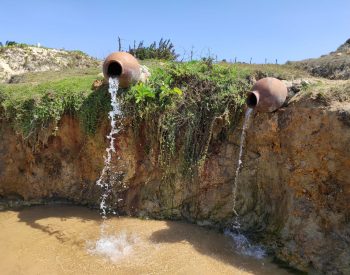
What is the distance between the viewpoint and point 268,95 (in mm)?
5629

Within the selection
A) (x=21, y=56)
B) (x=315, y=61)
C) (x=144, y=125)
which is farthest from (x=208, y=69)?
(x=21, y=56)

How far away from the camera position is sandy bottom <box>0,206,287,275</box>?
493 cm

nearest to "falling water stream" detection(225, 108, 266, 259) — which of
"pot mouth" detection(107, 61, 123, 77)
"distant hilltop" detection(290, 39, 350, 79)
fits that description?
"pot mouth" detection(107, 61, 123, 77)

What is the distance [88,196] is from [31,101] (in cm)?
201

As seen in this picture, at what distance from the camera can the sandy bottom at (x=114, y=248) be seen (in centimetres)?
493

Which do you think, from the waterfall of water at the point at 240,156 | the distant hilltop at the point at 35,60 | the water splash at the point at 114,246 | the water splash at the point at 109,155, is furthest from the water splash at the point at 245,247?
the distant hilltop at the point at 35,60

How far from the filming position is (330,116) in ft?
16.8

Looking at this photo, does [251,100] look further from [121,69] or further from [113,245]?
[113,245]

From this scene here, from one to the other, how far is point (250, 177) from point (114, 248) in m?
2.19

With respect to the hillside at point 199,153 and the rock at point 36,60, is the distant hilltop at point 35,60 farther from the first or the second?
the hillside at point 199,153

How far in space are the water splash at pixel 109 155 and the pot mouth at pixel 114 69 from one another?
0.10m

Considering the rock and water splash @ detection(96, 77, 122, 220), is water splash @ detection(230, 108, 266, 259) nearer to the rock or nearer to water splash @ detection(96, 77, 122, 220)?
water splash @ detection(96, 77, 122, 220)

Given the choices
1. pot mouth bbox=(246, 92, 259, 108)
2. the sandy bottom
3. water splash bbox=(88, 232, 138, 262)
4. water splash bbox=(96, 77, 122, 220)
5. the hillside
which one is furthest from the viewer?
water splash bbox=(96, 77, 122, 220)

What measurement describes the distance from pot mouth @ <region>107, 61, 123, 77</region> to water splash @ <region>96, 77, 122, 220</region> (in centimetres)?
10
